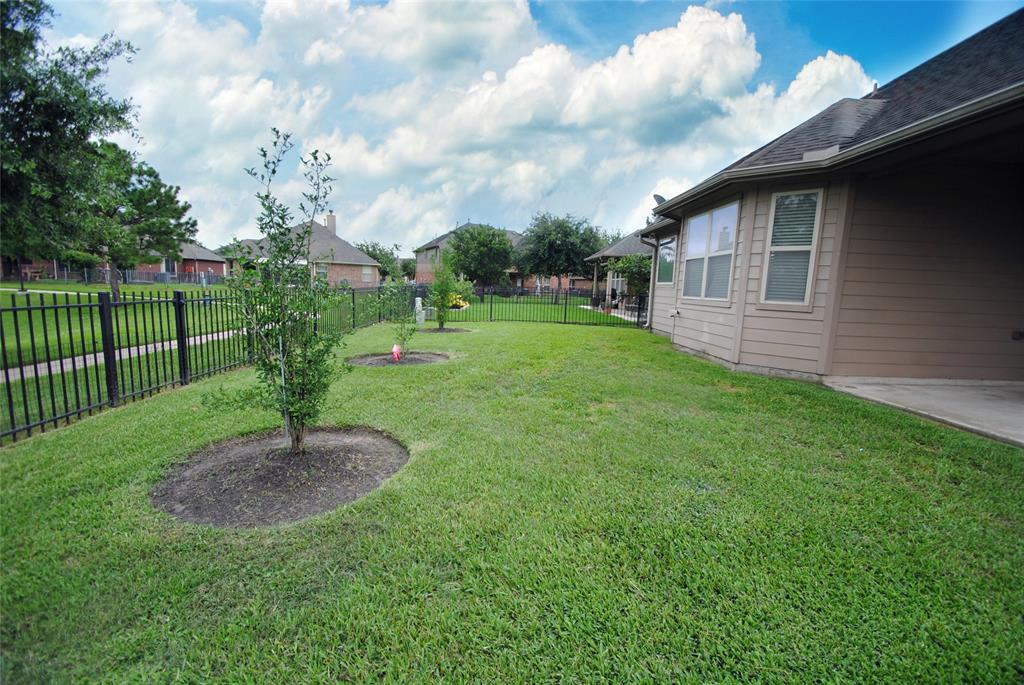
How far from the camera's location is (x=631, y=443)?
3654mm

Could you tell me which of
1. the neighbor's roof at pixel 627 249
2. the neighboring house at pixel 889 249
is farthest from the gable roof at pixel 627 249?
the neighboring house at pixel 889 249

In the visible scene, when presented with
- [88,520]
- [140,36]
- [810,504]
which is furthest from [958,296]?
[140,36]

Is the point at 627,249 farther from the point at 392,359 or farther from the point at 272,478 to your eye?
the point at 272,478

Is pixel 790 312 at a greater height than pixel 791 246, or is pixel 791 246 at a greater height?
pixel 791 246

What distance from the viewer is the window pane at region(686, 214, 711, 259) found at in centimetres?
773

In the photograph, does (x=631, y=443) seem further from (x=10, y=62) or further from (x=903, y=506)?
(x=10, y=62)

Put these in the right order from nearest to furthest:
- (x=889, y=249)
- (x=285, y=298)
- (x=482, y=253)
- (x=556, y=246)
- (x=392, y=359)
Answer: (x=285, y=298) < (x=889, y=249) < (x=392, y=359) < (x=482, y=253) < (x=556, y=246)

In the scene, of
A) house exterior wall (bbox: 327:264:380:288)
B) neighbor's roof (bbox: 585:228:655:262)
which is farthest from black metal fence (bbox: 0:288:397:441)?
house exterior wall (bbox: 327:264:380:288)

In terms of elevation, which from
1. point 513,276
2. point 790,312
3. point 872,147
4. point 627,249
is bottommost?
point 790,312

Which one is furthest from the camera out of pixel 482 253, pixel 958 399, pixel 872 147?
pixel 482 253

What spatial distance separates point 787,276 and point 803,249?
40 cm

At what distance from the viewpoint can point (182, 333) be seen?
5238mm

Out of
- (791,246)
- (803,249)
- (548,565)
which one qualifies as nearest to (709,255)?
(791,246)

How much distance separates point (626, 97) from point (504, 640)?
12.1 metres
